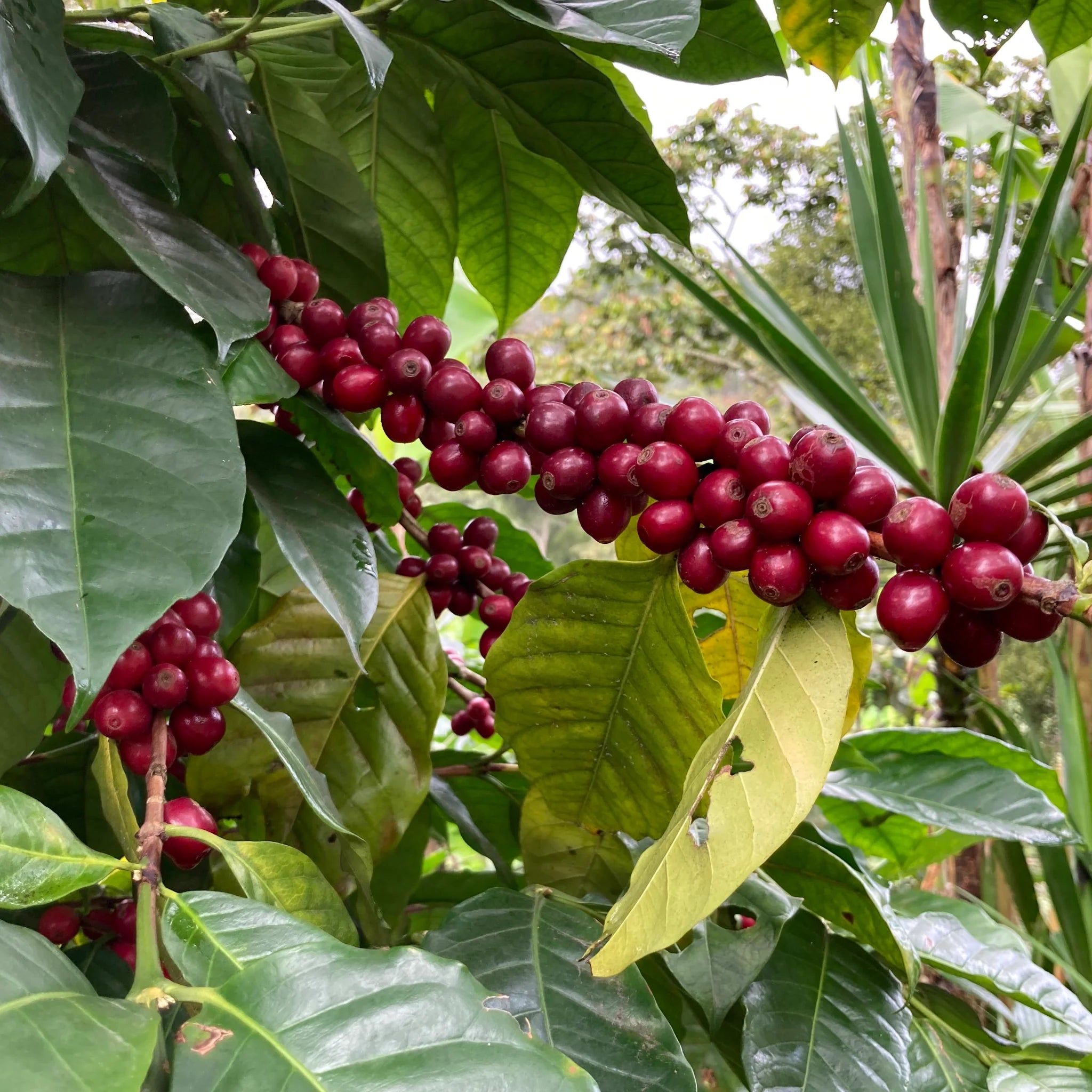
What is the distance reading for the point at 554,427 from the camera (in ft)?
1.25

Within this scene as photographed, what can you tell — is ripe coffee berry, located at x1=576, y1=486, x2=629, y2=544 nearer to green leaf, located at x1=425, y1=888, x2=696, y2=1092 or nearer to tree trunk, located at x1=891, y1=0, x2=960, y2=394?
green leaf, located at x1=425, y1=888, x2=696, y2=1092

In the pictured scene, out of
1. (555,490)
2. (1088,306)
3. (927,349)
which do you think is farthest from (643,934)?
(1088,306)

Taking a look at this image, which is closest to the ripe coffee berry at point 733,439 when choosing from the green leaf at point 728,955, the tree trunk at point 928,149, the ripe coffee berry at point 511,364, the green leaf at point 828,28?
the ripe coffee berry at point 511,364

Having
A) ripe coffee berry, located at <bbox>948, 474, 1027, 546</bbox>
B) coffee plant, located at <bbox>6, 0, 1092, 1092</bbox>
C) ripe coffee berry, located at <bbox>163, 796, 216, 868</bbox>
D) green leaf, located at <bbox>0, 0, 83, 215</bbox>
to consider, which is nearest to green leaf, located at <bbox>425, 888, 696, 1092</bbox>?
coffee plant, located at <bbox>6, 0, 1092, 1092</bbox>

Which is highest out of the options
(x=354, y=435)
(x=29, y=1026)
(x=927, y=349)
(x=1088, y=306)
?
(x=1088, y=306)

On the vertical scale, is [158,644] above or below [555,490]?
below

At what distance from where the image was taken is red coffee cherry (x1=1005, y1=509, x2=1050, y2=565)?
12.1 inches

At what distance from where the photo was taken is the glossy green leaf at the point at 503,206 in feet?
2.05

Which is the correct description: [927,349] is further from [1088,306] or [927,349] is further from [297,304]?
[297,304]

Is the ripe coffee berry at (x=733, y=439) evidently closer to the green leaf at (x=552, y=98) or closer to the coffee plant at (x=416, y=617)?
the coffee plant at (x=416, y=617)

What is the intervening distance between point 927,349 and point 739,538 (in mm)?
997

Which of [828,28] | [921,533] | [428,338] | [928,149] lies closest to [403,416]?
[428,338]

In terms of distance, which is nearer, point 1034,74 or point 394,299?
point 394,299

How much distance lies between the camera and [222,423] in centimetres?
35
